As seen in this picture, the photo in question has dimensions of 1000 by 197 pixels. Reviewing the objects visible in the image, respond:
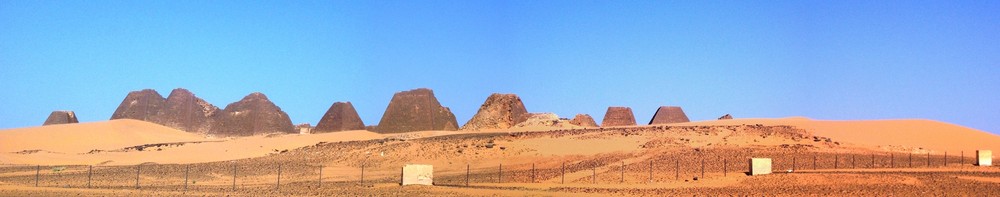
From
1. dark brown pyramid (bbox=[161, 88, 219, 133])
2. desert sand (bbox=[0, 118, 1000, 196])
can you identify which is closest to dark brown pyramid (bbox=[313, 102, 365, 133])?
dark brown pyramid (bbox=[161, 88, 219, 133])

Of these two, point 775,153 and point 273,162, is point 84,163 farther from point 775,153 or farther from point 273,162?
point 775,153

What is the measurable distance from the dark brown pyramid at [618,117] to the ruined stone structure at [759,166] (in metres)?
40.0

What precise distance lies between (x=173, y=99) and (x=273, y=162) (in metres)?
35.9

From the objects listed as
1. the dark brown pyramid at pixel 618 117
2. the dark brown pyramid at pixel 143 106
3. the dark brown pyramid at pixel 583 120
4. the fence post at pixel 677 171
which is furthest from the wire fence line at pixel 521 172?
the dark brown pyramid at pixel 143 106

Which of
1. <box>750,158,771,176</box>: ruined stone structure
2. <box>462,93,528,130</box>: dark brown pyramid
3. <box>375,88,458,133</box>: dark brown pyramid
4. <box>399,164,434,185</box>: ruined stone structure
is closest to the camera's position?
<box>750,158,771,176</box>: ruined stone structure

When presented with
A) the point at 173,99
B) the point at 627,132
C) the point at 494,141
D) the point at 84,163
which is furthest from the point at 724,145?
the point at 173,99

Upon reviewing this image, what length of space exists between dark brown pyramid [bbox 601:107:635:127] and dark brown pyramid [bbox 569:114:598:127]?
2470 mm

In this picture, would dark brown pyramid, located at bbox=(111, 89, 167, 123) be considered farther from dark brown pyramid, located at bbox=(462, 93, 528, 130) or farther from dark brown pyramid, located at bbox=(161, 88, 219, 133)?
dark brown pyramid, located at bbox=(462, 93, 528, 130)

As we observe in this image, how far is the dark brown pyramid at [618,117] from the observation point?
68.4m

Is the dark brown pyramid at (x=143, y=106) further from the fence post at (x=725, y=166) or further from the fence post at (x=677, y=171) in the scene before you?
the fence post at (x=725, y=166)

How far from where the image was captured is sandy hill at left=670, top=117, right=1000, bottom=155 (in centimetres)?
4000

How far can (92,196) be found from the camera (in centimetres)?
2480

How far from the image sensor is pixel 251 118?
69625 mm

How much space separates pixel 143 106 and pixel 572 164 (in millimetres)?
49835
